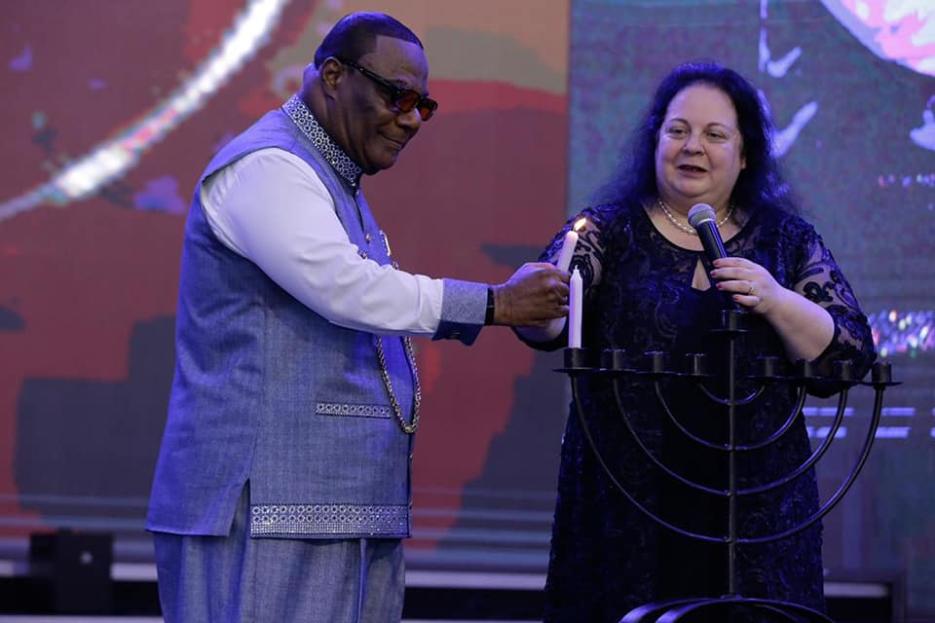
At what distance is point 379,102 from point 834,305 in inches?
36.8

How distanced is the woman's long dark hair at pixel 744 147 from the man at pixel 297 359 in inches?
23.6

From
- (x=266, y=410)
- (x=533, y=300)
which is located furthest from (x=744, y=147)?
(x=266, y=410)

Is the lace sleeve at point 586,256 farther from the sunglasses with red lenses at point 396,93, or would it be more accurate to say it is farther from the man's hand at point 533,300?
the sunglasses with red lenses at point 396,93

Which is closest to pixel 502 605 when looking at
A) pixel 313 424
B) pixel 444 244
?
pixel 444 244

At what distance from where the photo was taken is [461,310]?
2.22 metres

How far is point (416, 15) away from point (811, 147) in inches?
60.0

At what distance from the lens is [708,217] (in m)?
2.19

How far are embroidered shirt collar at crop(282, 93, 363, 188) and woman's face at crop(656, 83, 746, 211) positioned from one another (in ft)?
2.15

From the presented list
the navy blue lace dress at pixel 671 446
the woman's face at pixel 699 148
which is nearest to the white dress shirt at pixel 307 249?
the navy blue lace dress at pixel 671 446

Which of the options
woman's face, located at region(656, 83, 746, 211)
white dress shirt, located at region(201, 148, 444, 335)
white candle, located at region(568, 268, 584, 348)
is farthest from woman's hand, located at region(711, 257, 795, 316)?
white dress shirt, located at region(201, 148, 444, 335)

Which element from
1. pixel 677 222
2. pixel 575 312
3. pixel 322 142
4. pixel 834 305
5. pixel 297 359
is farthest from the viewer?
pixel 677 222

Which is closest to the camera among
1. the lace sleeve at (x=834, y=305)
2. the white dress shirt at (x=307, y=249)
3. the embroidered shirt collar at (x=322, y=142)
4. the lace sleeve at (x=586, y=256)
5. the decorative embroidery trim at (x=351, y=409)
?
the white dress shirt at (x=307, y=249)

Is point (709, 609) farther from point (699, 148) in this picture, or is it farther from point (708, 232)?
point (699, 148)

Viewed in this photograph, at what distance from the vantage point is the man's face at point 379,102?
2305mm
